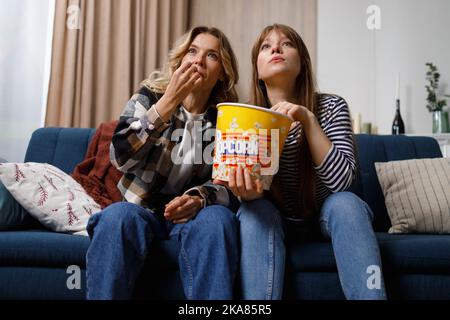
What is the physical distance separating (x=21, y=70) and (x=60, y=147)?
2.39 ft

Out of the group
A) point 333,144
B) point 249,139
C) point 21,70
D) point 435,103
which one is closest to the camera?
point 249,139

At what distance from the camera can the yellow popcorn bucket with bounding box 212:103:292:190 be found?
36.1 inches

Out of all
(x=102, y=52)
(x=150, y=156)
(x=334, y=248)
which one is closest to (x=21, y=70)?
(x=102, y=52)

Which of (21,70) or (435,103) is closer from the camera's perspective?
(21,70)

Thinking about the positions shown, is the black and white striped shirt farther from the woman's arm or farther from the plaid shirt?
the plaid shirt

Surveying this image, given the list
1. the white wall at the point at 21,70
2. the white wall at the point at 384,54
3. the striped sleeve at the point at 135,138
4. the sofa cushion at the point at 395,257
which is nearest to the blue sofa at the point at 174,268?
the sofa cushion at the point at 395,257

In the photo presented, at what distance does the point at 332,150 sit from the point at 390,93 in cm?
208

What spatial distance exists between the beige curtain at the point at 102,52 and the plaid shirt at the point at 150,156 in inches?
49.5

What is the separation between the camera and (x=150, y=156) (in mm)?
1271

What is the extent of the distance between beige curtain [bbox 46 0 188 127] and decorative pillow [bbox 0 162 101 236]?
3.50ft

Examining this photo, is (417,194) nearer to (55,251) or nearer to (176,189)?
(176,189)

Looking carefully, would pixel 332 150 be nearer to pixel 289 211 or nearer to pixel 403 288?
pixel 289 211

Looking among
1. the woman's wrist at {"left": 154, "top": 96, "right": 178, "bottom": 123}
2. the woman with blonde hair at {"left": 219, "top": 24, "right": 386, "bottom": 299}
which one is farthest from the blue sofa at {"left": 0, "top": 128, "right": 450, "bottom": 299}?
the woman's wrist at {"left": 154, "top": 96, "right": 178, "bottom": 123}
